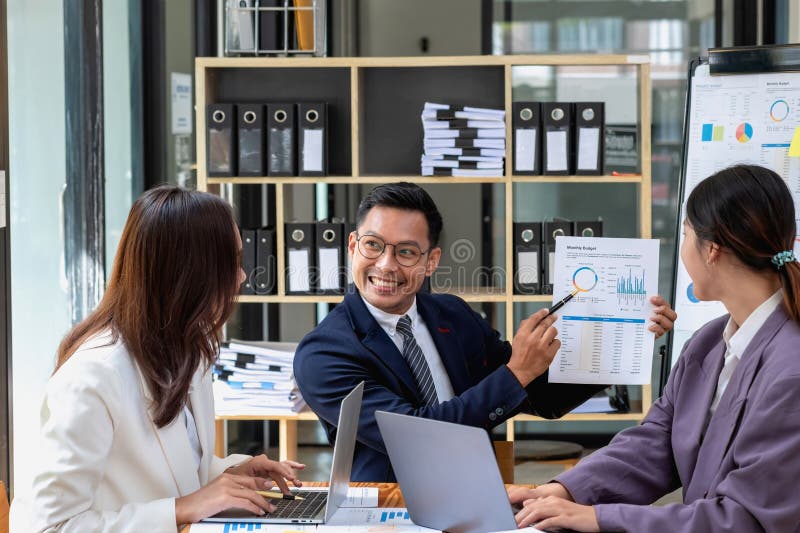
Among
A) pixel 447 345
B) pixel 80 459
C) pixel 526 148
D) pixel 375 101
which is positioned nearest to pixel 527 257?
pixel 526 148

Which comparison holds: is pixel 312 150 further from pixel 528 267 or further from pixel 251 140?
pixel 528 267

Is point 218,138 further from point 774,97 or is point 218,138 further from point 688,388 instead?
point 688,388

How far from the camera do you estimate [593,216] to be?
547 cm

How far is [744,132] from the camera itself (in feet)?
11.7

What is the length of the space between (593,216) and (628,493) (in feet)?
11.5

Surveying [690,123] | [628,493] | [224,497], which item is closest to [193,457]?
[224,497]

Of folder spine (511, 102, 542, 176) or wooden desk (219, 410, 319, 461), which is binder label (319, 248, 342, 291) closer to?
wooden desk (219, 410, 319, 461)

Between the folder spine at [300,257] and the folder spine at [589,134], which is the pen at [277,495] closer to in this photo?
the folder spine at [300,257]

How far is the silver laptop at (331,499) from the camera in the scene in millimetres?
1814

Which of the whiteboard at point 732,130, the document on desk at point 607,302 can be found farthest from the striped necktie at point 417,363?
the whiteboard at point 732,130

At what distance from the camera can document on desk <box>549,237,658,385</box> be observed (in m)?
2.42

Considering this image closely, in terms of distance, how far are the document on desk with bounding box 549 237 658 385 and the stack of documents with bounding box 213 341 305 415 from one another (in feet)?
6.52

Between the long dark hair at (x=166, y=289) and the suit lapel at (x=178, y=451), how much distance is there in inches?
0.8

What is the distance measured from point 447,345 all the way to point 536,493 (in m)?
0.61
